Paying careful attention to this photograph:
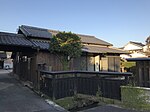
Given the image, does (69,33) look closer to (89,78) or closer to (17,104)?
(89,78)

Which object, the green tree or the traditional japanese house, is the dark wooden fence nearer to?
the traditional japanese house

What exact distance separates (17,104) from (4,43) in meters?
4.80

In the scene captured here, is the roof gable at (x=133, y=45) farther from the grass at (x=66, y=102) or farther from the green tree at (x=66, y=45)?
the grass at (x=66, y=102)

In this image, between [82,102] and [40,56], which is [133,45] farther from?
[82,102]

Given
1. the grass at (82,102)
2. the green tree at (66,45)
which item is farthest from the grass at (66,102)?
the green tree at (66,45)

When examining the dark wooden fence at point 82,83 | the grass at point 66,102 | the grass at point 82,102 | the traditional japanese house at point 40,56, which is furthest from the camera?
the traditional japanese house at point 40,56

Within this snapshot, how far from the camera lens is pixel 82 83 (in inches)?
361

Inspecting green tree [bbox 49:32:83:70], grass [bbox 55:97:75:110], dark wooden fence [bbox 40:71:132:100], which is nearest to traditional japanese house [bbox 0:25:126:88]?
green tree [bbox 49:32:83:70]

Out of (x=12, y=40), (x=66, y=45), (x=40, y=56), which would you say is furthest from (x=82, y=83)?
(x=12, y=40)

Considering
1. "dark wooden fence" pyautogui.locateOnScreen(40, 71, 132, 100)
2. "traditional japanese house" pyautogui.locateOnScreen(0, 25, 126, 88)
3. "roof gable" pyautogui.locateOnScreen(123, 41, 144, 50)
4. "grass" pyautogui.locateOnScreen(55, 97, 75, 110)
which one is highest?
"roof gable" pyautogui.locateOnScreen(123, 41, 144, 50)

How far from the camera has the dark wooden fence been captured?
756cm

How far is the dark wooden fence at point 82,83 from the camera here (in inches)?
298

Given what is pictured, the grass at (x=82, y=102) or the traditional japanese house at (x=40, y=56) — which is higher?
the traditional japanese house at (x=40, y=56)

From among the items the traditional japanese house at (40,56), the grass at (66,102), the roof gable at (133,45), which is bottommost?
the grass at (66,102)
